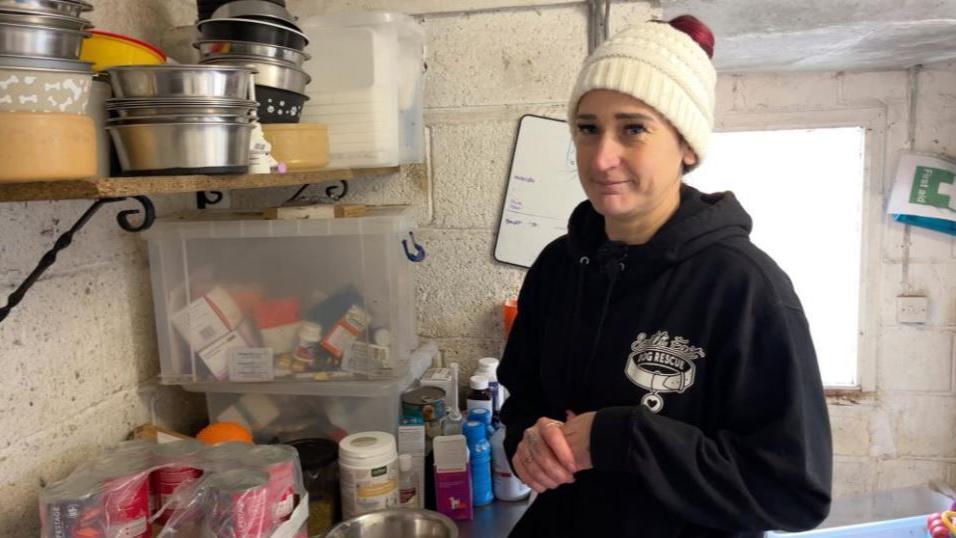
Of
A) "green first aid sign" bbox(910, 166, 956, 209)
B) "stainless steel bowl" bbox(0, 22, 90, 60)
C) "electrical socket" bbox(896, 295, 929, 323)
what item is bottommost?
"electrical socket" bbox(896, 295, 929, 323)

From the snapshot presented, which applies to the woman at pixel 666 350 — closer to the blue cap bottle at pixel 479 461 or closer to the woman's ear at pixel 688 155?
the woman's ear at pixel 688 155

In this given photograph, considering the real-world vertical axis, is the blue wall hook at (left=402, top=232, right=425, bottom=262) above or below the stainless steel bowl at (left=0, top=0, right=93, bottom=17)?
below

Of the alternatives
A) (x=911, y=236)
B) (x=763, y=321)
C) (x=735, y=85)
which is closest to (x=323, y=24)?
(x=763, y=321)

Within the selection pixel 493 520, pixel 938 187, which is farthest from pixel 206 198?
pixel 938 187

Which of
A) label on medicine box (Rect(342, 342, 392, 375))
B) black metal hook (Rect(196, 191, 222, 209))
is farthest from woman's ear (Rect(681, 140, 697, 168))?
black metal hook (Rect(196, 191, 222, 209))

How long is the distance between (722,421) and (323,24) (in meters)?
1.12

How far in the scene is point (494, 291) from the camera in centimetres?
182

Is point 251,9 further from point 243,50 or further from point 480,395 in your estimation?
point 480,395

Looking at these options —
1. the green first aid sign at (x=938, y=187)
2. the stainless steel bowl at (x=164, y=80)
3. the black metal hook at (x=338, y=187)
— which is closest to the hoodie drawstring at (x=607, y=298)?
the stainless steel bowl at (x=164, y=80)

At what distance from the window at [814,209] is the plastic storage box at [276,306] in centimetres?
129

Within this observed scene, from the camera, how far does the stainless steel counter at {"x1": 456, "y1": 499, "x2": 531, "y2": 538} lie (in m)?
1.41

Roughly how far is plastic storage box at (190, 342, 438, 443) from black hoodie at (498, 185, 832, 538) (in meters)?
0.49

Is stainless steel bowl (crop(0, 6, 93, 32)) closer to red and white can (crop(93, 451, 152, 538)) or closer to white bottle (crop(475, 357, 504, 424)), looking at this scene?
red and white can (crop(93, 451, 152, 538))

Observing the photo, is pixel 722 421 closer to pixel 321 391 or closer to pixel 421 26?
pixel 321 391
